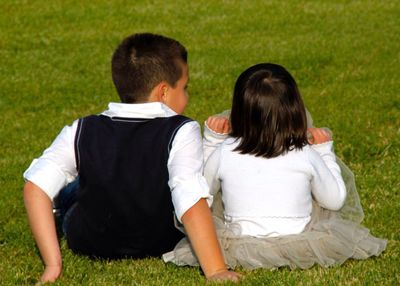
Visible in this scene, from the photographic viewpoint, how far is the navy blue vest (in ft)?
18.9

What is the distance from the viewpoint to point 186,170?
5539 millimetres

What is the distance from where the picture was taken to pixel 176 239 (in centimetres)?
611

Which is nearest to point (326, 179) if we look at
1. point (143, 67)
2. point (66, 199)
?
point (143, 67)

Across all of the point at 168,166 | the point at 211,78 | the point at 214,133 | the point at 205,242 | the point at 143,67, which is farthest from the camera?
the point at 211,78

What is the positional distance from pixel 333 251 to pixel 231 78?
765 centimetres

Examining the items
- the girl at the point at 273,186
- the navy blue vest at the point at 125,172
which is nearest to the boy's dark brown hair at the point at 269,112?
the girl at the point at 273,186

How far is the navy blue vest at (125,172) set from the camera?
5770 mm

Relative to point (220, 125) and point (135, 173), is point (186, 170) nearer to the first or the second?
point (135, 173)

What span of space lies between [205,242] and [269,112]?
971mm

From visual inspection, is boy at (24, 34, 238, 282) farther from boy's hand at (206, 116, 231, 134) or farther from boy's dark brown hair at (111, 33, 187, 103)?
boy's hand at (206, 116, 231, 134)

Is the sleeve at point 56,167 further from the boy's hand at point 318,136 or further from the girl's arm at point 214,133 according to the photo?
the boy's hand at point 318,136

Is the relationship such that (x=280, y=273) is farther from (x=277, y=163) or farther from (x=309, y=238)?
(x=277, y=163)

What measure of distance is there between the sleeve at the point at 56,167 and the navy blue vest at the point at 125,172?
53 mm

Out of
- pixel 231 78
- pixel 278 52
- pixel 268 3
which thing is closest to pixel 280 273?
pixel 231 78
